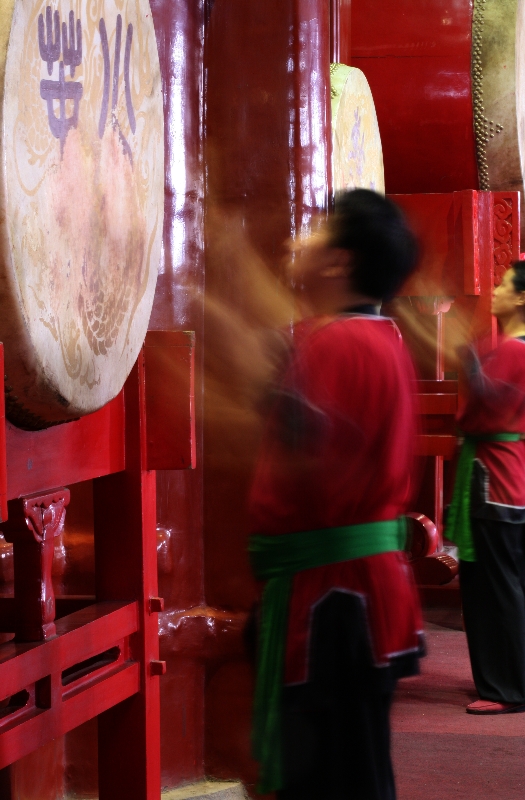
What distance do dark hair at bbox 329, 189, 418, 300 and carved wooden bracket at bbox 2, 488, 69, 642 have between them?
20.9 inches

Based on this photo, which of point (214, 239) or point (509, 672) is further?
point (509, 672)

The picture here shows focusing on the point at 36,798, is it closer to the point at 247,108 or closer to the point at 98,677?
the point at 98,677

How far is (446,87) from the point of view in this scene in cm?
417

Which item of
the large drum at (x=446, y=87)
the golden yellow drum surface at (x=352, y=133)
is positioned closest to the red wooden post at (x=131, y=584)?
the golden yellow drum surface at (x=352, y=133)

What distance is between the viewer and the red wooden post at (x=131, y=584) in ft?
6.22

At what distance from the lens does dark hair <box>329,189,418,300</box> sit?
1453 millimetres

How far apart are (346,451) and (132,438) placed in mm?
585

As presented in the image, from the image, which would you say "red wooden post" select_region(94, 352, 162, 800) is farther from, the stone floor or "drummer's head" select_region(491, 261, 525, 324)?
"drummer's head" select_region(491, 261, 525, 324)

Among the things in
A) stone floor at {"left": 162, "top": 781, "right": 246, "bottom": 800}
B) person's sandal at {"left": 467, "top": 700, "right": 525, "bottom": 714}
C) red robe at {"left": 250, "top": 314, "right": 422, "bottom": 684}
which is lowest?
person's sandal at {"left": 467, "top": 700, "right": 525, "bottom": 714}

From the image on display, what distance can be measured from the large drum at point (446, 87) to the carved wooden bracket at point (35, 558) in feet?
9.73

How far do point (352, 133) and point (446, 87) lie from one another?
1.28 meters

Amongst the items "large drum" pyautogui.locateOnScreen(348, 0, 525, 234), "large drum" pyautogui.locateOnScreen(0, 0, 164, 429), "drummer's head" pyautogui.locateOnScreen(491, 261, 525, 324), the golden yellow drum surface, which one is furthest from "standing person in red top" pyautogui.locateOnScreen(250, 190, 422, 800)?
"large drum" pyautogui.locateOnScreen(348, 0, 525, 234)

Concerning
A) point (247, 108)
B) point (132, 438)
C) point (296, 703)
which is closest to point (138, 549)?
point (132, 438)

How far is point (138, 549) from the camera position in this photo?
191cm
